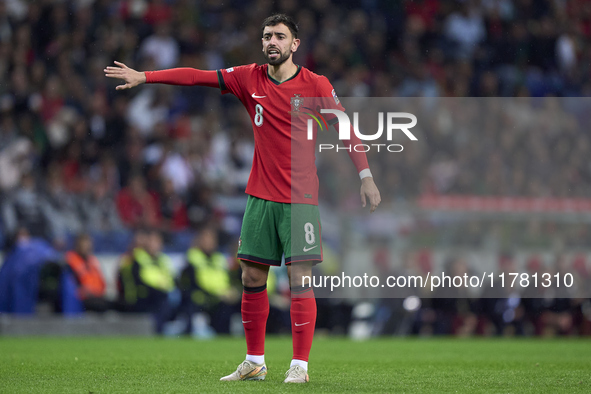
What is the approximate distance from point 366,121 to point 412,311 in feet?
11.5

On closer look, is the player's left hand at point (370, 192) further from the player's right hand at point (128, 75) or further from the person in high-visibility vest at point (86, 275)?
the person in high-visibility vest at point (86, 275)

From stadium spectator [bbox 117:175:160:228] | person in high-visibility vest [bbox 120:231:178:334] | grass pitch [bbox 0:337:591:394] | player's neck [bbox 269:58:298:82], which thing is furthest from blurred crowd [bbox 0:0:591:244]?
player's neck [bbox 269:58:298:82]

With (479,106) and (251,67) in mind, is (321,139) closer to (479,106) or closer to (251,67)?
(251,67)

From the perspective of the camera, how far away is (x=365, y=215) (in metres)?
9.71

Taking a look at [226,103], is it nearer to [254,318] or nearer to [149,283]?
[149,283]

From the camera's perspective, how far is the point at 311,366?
5422 millimetres

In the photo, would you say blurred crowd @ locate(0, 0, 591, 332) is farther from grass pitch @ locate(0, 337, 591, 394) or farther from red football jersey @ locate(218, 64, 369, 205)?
red football jersey @ locate(218, 64, 369, 205)

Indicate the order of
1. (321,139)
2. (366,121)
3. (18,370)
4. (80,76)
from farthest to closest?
1. (80,76)
2. (366,121)
3. (321,139)
4. (18,370)

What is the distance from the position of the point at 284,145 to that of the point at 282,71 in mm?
424

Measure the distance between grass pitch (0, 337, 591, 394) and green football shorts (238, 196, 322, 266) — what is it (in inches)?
27.1

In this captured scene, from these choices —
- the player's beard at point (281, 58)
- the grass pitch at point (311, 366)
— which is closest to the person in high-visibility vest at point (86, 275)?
the grass pitch at point (311, 366)

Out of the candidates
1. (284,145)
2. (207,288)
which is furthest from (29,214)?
(284,145)

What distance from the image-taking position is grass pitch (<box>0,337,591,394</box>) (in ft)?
13.3

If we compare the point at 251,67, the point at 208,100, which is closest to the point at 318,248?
the point at 251,67
